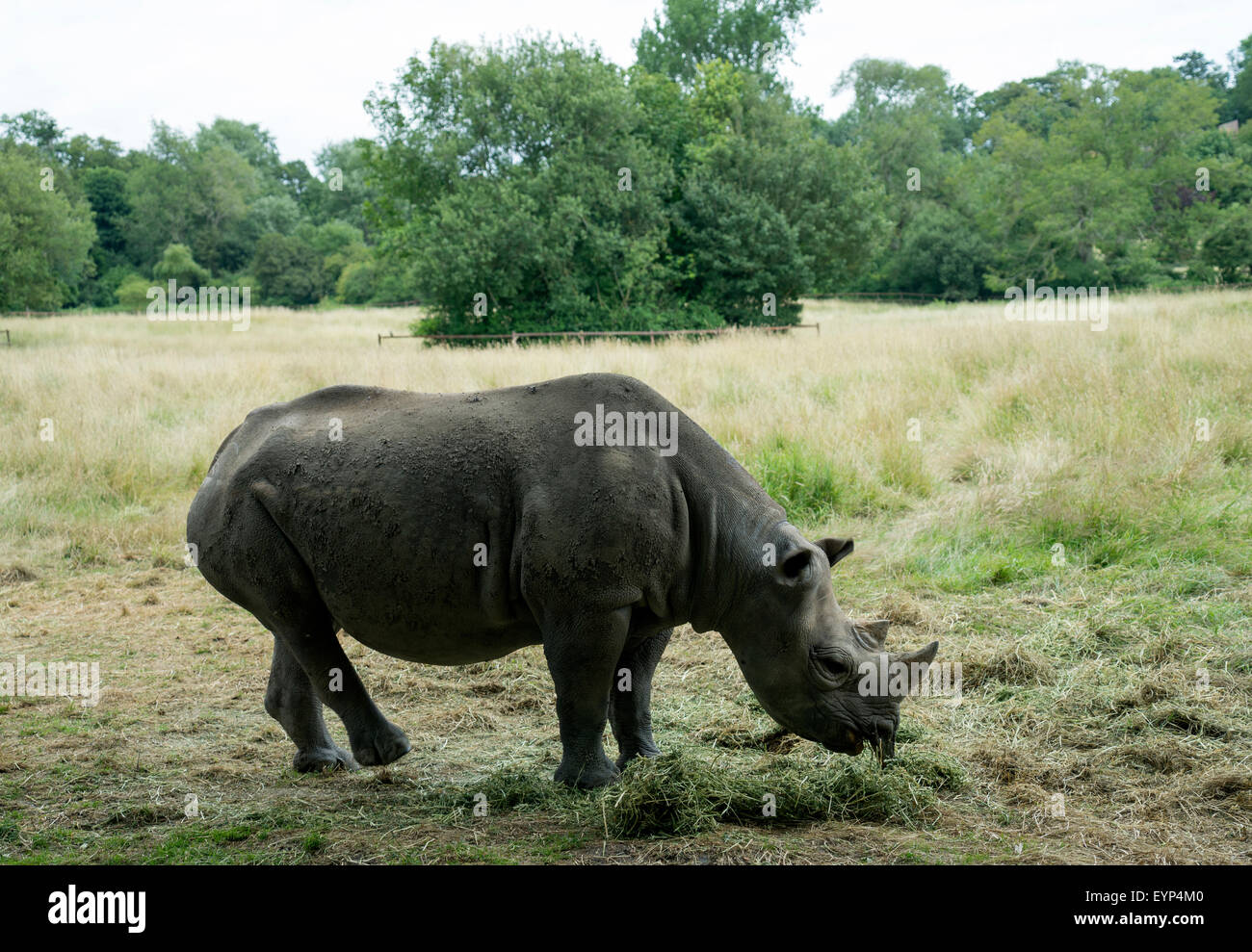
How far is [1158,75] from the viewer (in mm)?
52125

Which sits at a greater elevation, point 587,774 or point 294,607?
point 294,607

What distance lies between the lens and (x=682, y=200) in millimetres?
37125

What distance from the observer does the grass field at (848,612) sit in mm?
4578

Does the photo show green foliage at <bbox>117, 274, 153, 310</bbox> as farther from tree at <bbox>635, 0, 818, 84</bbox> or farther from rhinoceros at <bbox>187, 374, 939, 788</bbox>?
rhinoceros at <bbox>187, 374, 939, 788</bbox>

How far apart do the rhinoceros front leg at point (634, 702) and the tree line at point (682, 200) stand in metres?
15.6

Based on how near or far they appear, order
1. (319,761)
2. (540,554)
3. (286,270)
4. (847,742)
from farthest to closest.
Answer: (286,270), (319,761), (847,742), (540,554)

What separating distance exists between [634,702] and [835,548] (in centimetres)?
134

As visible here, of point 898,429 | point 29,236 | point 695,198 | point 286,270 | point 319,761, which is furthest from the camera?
point 286,270

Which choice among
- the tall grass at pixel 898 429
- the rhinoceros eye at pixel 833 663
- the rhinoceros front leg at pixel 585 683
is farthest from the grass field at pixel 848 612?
the rhinoceros eye at pixel 833 663

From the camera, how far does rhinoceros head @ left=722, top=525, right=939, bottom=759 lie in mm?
4621

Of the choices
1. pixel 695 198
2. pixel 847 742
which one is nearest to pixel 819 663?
pixel 847 742

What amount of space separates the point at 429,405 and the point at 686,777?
2.25 metres

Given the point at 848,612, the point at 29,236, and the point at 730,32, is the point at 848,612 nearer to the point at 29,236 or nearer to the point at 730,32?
the point at 29,236

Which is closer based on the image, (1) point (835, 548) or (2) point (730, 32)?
(1) point (835, 548)
